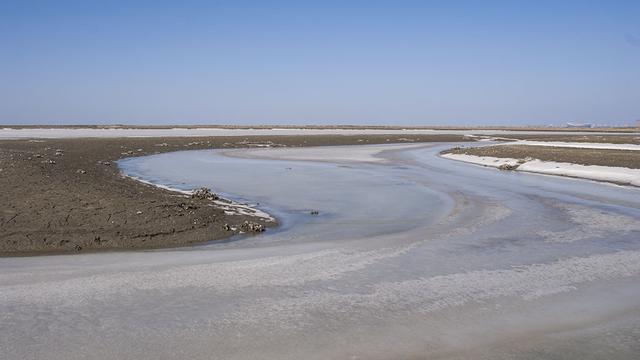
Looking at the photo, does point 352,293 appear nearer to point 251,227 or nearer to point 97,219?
point 251,227

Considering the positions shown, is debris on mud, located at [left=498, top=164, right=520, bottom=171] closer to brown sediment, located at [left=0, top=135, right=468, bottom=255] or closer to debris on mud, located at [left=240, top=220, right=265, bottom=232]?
brown sediment, located at [left=0, top=135, right=468, bottom=255]

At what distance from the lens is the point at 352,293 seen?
26.6 ft

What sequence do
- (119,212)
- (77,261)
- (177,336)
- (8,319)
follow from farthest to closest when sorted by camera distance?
1. (119,212)
2. (77,261)
3. (8,319)
4. (177,336)

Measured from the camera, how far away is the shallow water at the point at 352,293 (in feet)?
20.2

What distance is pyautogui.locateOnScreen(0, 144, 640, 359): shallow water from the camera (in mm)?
6172

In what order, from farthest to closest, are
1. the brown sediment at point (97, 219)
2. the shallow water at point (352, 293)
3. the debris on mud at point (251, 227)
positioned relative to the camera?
the debris on mud at point (251, 227)
the brown sediment at point (97, 219)
the shallow water at point (352, 293)

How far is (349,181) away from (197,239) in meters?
13.2

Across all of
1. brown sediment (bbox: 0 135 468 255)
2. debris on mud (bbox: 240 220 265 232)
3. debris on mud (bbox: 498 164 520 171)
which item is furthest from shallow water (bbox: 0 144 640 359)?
debris on mud (bbox: 498 164 520 171)

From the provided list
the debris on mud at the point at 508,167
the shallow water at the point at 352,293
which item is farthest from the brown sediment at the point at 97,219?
the debris on mud at the point at 508,167

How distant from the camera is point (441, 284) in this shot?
861 centimetres

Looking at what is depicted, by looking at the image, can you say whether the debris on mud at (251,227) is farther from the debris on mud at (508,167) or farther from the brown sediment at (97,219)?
the debris on mud at (508,167)

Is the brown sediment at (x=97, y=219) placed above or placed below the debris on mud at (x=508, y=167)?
above

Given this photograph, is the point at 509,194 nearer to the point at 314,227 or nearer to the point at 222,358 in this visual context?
the point at 314,227

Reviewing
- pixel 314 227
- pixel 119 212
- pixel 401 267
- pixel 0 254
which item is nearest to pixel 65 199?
pixel 119 212
